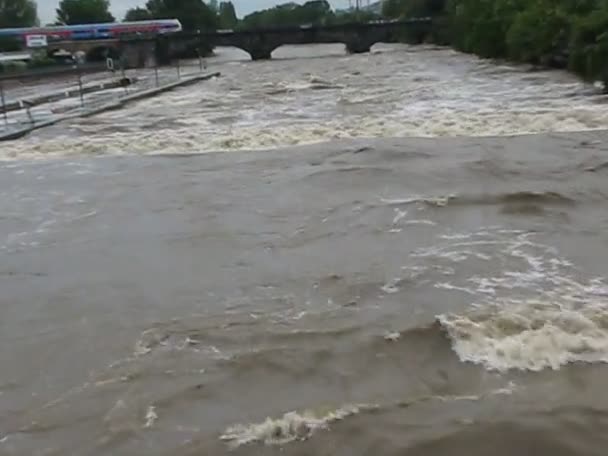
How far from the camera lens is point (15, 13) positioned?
113m

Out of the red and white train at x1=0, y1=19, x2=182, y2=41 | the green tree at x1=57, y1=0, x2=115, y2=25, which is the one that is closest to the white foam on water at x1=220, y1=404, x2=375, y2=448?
the red and white train at x1=0, y1=19, x2=182, y2=41

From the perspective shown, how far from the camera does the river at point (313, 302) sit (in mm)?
4938

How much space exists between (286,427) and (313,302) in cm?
217

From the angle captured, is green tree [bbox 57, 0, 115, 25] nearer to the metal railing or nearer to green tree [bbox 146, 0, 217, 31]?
green tree [bbox 146, 0, 217, 31]

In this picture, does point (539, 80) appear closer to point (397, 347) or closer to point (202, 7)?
point (397, 347)

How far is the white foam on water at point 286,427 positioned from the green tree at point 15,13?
384 ft

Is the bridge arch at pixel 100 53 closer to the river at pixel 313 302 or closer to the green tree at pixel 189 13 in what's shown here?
Answer: the green tree at pixel 189 13

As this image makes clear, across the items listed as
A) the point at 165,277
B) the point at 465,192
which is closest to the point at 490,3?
the point at 465,192

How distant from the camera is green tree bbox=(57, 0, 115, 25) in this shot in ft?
372

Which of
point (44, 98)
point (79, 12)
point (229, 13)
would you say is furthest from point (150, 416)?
point (229, 13)

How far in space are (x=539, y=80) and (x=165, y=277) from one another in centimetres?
2567

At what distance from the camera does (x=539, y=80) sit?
30.8 meters

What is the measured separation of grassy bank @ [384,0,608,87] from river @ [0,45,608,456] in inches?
586

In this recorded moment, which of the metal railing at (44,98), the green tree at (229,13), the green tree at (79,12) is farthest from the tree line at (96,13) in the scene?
the metal railing at (44,98)
